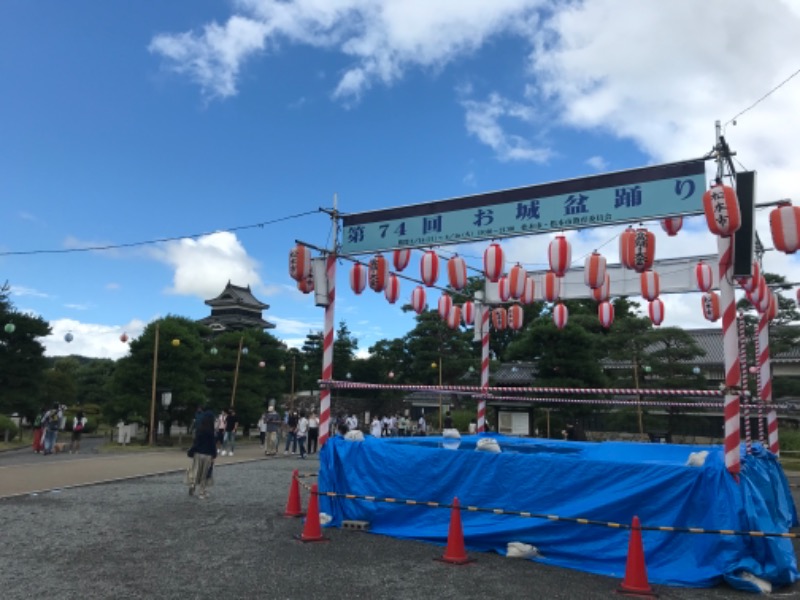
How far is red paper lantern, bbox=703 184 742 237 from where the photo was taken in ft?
22.8

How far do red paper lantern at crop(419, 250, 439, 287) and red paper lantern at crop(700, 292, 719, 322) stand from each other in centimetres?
648

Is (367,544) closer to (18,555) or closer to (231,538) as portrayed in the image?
(231,538)

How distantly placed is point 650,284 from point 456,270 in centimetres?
454

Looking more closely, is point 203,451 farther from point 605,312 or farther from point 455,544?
point 605,312

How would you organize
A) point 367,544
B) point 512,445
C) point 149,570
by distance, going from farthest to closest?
1. point 512,445
2. point 367,544
3. point 149,570

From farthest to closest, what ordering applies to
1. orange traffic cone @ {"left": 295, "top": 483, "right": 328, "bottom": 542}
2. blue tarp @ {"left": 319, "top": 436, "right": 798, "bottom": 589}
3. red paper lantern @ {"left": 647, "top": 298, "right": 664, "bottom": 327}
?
red paper lantern @ {"left": 647, "top": 298, "right": 664, "bottom": 327}, orange traffic cone @ {"left": 295, "top": 483, "right": 328, "bottom": 542}, blue tarp @ {"left": 319, "top": 436, "right": 798, "bottom": 589}

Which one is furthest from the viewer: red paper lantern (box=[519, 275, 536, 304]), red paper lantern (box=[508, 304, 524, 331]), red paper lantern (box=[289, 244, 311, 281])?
red paper lantern (box=[508, 304, 524, 331])

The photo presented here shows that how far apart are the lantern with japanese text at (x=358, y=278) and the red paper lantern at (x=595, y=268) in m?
4.43

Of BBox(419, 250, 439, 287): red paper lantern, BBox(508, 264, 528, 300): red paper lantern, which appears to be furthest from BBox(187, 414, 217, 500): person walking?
BBox(508, 264, 528, 300): red paper lantern

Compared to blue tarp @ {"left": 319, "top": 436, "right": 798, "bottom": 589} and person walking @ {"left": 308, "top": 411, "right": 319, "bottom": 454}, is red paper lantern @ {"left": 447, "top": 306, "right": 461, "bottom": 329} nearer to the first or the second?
blue tarp @ {"left": 319, "top": 436, "right": 798, "bottom": 589}

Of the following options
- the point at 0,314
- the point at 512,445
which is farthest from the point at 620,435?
the point at 0,314

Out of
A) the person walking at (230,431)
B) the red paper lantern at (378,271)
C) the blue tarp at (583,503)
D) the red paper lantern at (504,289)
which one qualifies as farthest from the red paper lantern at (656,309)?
the person walking at (230,431)

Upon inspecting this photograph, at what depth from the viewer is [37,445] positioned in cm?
2181

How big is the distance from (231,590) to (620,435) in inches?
1103
